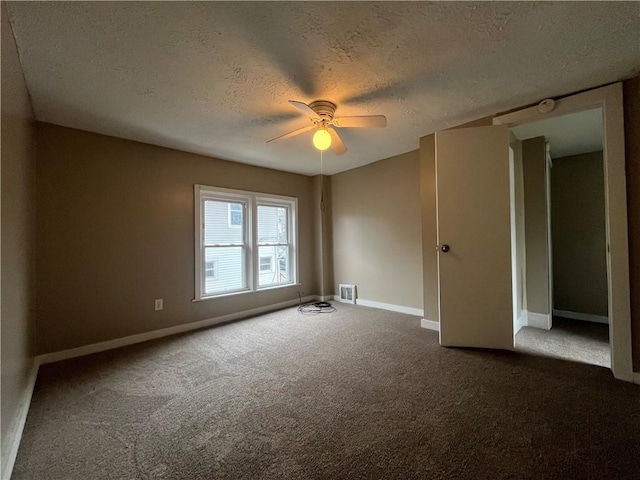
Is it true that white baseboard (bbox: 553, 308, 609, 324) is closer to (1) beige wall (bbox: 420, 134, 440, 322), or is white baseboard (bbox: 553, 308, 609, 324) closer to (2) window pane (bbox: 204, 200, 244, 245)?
(1) beige wall (bbox: 420, 134, 440, 322)

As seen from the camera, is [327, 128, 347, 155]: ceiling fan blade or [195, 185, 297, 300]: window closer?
[327, 128, 347, 155]: ceiling fan blade

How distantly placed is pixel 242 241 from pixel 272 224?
25.6 inches

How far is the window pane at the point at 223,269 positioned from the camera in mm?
3738

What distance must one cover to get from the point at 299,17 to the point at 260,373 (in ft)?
8.14

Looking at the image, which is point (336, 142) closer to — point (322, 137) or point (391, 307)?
point (322, 137)

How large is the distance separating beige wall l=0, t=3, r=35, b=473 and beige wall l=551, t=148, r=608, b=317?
5617 millimetres

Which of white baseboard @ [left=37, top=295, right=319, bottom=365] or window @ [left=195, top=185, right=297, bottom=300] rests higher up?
window @ [left=195, top=185, right=297, bottom=300]

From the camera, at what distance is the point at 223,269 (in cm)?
389

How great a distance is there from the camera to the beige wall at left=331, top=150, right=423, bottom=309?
383cm

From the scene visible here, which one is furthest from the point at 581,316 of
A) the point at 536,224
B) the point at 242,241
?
the point at 242,241

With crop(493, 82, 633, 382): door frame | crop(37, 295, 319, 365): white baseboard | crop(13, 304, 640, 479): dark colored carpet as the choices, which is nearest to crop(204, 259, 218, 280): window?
crop(37, 295, 319, 365): white baseboard

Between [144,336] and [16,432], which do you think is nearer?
[16,432]

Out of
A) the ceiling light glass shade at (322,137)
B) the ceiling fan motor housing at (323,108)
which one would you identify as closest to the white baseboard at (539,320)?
the ceiling light glass shade at (322,137)

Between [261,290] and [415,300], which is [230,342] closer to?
[261,290]
